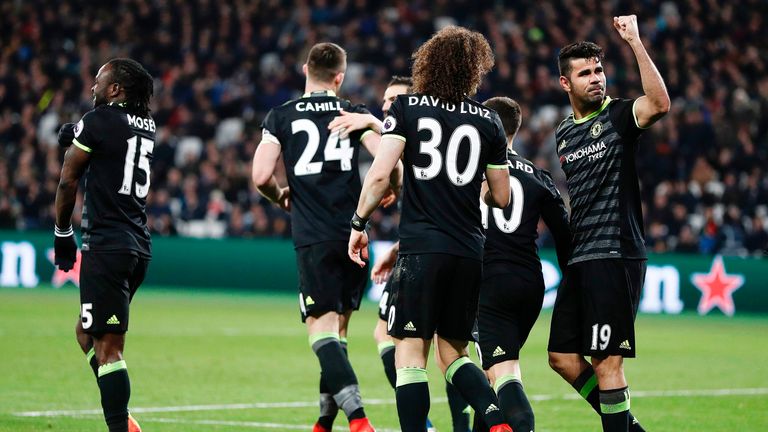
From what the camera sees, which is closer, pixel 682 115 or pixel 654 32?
pixel 682 115

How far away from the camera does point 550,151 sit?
24.1 metres

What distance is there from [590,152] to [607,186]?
225 millimetres

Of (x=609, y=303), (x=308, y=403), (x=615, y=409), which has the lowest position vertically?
(x=308, y=403)

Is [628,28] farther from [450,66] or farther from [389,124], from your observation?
[389,124]

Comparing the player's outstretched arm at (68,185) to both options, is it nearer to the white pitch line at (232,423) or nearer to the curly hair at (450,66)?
the white pitch line at (232,423)

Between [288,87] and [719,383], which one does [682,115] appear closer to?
[288,87]

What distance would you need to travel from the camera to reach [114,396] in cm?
714

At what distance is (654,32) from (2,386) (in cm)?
1989

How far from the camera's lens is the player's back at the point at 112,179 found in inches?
287

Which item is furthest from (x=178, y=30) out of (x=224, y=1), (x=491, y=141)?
(x=491, y=141)

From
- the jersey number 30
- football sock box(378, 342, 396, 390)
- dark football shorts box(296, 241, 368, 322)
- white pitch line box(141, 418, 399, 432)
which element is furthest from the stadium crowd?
the jersey number 30

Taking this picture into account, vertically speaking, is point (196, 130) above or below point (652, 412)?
above

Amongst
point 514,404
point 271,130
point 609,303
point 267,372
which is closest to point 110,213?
point 271,130

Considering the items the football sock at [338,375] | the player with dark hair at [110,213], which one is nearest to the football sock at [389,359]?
the football sock at [338,375]
